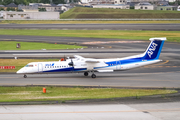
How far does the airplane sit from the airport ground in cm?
108

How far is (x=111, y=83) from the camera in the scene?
1271 inches

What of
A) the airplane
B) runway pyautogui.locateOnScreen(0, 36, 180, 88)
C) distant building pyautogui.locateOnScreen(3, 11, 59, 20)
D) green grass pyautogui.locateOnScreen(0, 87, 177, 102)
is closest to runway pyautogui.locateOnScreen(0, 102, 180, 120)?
green grass pyautogui.locateOnScreen(0, 87, 177, 102)

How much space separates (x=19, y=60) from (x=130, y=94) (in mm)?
26836

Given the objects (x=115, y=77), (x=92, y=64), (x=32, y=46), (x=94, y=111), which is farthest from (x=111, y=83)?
(x=32, y=46)

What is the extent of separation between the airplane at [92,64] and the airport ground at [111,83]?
1.08m

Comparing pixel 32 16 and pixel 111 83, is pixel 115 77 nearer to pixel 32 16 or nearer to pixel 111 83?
pixel 111 83

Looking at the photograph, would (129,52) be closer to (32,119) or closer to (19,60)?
(19,60)

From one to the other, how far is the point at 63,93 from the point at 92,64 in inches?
379

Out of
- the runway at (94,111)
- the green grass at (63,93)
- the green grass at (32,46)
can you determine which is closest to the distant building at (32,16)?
the green grass at (32,46)

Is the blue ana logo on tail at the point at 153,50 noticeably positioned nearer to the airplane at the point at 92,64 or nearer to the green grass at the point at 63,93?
the airplane at the point at 92,64

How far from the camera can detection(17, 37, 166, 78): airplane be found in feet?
116

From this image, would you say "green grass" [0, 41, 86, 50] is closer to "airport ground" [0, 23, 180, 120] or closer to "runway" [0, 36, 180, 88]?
"airport ground" [0, 23, 180, 120]

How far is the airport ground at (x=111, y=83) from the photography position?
19.9m

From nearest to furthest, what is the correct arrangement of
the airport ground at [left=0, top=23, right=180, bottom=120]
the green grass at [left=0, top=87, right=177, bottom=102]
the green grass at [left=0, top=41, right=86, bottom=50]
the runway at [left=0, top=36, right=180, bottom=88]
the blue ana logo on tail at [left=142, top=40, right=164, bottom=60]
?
the airport ground at [left=0, top=23, right=180, bottom=120], the green grass at [left=0, top=87, right=177, bottom=102], the runway at [left=0, top=36, right=180, bottom=88], the blue ana logo on tail at [left=142, top=40, right=164, bottom=60], the green grass at [left=0, top=41, right=86, bottom=50]
